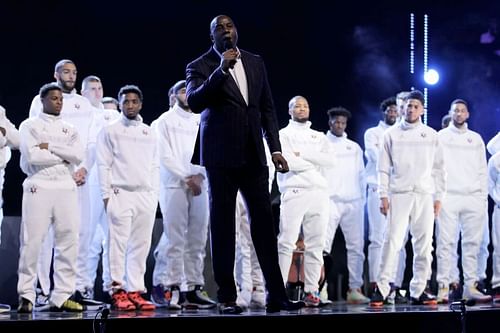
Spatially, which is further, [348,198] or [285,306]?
[348,198]

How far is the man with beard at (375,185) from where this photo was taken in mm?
8344

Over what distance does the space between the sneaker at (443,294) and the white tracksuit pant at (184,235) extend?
Result: 2074 millimetres

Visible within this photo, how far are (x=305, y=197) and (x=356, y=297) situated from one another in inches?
58.3

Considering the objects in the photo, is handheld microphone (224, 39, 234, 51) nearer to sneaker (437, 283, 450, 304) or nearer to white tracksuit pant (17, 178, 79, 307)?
white tracksuit pant (17, 178, 79, 307)

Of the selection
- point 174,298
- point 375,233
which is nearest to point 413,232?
point 375,233

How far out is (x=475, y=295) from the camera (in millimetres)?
7645

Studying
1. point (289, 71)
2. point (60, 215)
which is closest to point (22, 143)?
point (60, 215)

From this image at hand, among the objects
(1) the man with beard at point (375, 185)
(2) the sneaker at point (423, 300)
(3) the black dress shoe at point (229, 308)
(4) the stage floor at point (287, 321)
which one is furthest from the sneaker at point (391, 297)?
(3) the black dress shoe at point (229, 308)

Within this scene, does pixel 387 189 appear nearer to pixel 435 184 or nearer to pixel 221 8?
pixel 435 184

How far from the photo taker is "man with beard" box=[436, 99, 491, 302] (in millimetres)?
7816

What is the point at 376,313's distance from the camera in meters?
5.15

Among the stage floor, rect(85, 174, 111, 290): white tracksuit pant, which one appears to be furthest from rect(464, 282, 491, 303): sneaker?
rect(85, 174, 111, 290): white tracksuit pant

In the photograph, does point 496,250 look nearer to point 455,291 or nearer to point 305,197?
point 455,291

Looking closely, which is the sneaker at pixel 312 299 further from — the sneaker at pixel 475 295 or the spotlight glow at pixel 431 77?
the spotlight glow at pixel 431 77
